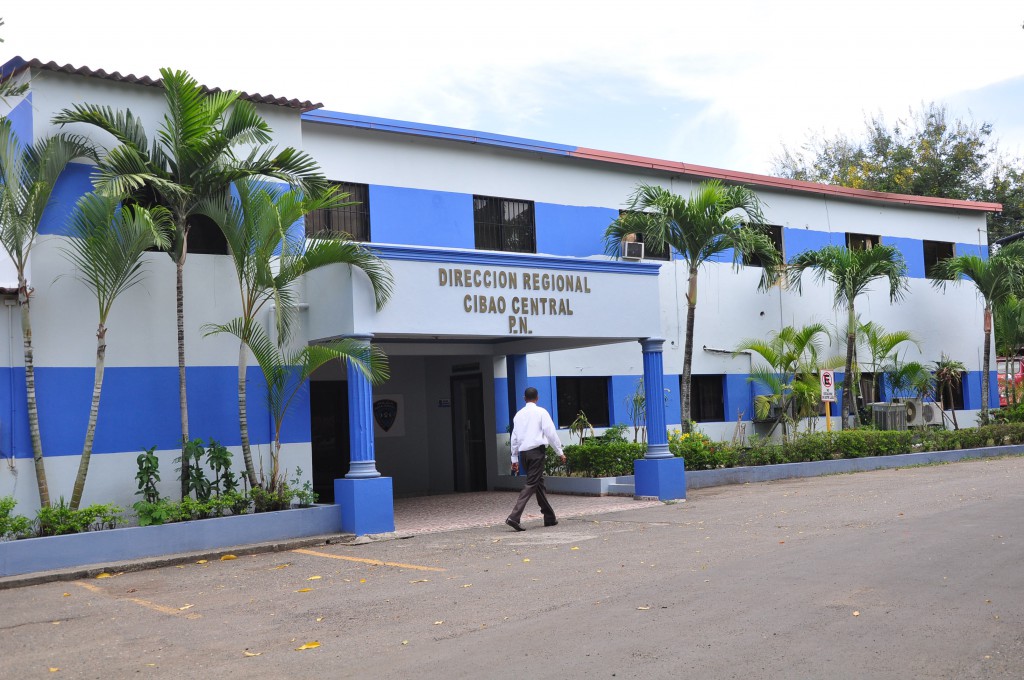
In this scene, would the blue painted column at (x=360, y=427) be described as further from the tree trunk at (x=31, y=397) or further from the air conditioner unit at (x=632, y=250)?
the air conditioner unit at (x=632, y=250)

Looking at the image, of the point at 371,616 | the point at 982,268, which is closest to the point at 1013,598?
the point at 371,616

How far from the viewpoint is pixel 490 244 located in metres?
18.5

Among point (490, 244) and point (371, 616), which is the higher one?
point (490, 244)

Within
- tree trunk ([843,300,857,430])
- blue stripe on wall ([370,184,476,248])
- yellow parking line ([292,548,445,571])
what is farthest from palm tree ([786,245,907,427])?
yellow parking line ([292,548,445,571])

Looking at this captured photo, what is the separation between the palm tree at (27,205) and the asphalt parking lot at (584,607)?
2.22m

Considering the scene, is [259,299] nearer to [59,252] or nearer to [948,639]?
[59,252]

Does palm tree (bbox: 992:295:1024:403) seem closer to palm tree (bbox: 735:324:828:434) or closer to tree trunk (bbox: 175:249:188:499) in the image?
palm tree (bbox: 735:324:828:434)

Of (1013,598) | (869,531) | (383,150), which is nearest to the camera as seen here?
(1013,598)

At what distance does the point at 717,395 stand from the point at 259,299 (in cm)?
1107

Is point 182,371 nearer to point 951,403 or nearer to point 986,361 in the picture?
point 951,403

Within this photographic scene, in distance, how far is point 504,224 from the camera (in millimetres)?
18875

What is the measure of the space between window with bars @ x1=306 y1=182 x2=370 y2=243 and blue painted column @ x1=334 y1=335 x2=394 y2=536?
14.7ft

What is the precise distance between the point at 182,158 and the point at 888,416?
56.2ft

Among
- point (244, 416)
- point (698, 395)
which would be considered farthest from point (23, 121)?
point (698, 395)
